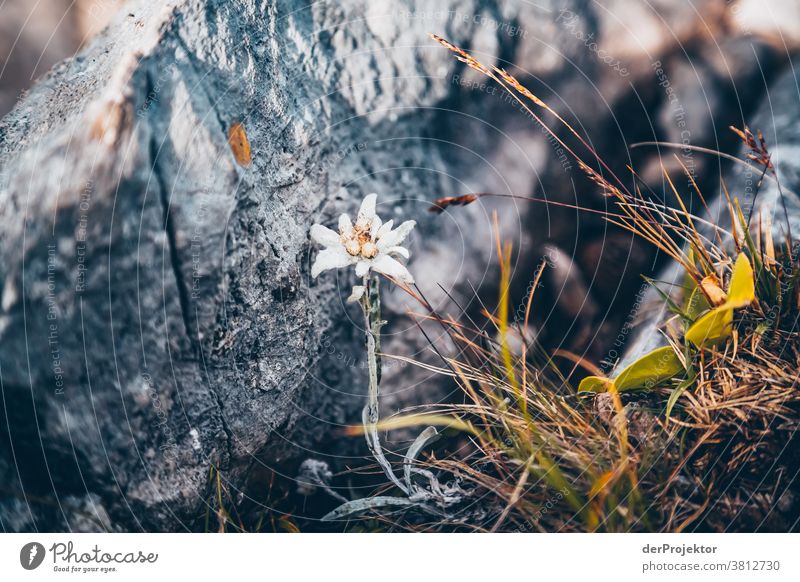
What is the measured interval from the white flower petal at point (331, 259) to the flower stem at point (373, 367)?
0.04m

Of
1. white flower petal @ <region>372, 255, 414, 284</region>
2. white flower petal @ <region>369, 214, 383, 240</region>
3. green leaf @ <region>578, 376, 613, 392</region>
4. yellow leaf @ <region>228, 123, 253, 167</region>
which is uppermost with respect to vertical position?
yellow leaf @ <region>228, 123, 253, 167</region>

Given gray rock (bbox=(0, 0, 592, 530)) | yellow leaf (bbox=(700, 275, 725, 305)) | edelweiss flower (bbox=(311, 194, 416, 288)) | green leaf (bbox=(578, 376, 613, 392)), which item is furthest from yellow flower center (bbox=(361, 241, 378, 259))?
yellow leaf (bbox=(700, 275, 725, 305))

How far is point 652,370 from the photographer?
0.73 metres

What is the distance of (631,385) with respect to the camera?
747 mm

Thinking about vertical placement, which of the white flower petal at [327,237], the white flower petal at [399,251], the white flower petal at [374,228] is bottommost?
the white flower petal at [399,251]

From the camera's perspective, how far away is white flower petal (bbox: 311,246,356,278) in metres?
0.71

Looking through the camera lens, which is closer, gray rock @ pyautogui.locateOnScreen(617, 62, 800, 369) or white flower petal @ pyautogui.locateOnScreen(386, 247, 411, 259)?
white flower petal @ pyautogui.locateOnScreen(386, 247, 411, 259)

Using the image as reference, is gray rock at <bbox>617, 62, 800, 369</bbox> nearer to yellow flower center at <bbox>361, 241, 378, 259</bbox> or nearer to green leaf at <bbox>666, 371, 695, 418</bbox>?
green leaf at <bbox>666, 371, 695, 418</bbox>

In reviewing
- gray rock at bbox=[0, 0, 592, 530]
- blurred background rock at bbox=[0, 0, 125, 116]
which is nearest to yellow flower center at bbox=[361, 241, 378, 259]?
gray rock at bbox=[0, 0, 592, 530]

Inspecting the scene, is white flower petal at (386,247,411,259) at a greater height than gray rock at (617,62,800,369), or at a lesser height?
greater

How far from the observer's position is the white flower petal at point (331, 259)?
2.34 feet

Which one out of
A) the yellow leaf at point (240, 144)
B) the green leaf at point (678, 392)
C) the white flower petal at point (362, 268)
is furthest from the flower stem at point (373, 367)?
the green leaf at point (678, 392)
